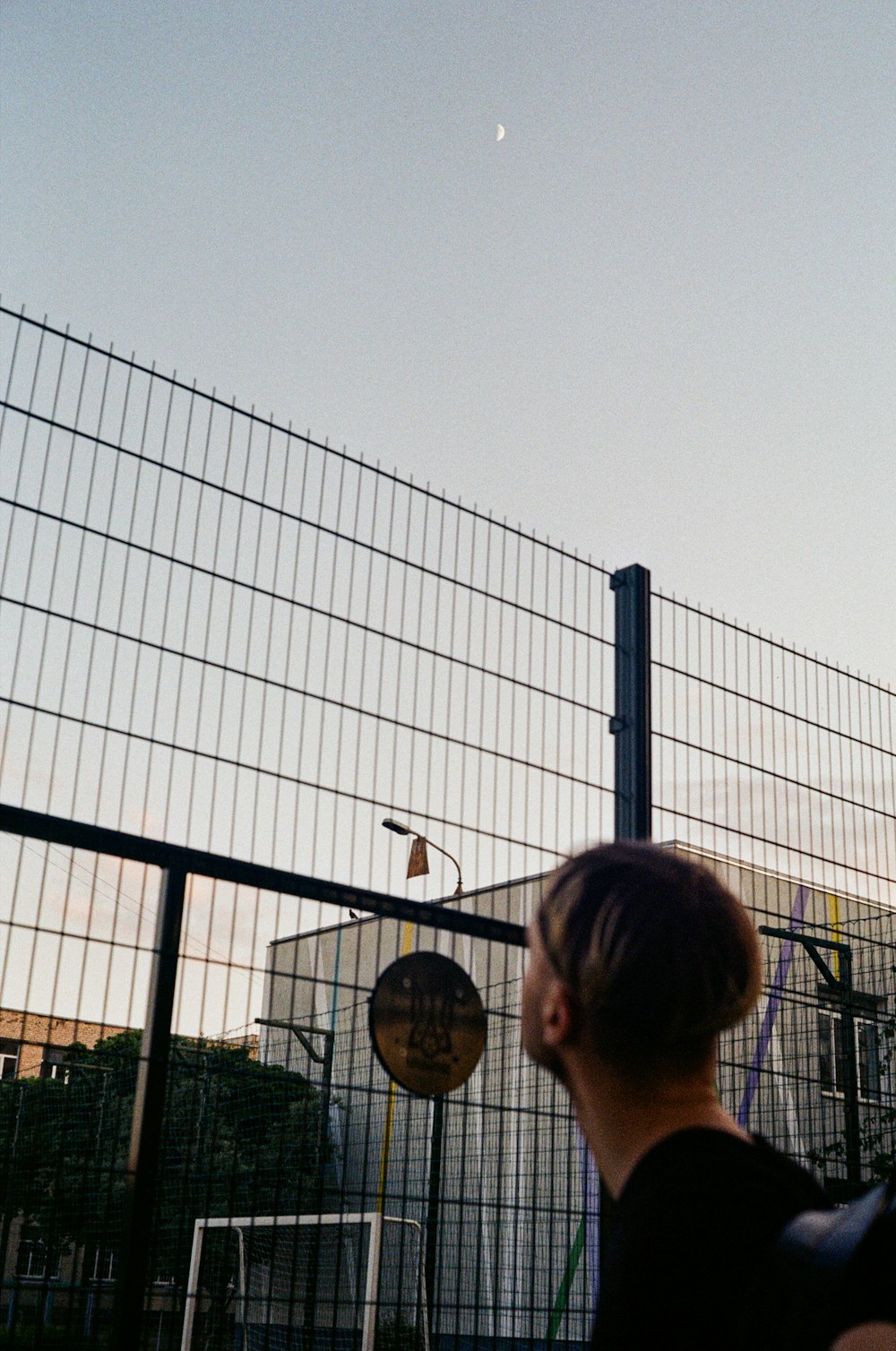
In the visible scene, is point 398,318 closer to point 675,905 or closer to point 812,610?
point 812,610

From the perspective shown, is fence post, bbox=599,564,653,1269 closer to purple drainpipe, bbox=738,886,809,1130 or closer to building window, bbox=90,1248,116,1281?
purple drainpipe, bbox=738,886,809,1130

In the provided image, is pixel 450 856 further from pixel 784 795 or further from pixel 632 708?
pixel 784 795

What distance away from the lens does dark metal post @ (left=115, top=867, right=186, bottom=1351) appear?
349 centimetres

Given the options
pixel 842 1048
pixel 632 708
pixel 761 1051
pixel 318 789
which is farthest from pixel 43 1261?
pixel 842 1048

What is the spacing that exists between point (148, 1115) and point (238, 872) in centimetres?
77

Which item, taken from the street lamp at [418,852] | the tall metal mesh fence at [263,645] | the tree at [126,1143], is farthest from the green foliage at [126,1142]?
the tall metal mesh fence at [263,645]

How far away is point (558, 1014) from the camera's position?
1042mm

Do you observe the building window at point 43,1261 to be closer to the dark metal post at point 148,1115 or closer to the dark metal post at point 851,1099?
the dark metal post at point 148,1115

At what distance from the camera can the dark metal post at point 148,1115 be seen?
3492 mm

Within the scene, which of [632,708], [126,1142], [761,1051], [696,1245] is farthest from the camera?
[126,1142]

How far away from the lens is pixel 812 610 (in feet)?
30.0

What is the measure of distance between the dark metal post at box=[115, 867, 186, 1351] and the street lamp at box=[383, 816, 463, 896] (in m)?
1.41

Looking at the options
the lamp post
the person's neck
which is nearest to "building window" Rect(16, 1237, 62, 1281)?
the lamp post

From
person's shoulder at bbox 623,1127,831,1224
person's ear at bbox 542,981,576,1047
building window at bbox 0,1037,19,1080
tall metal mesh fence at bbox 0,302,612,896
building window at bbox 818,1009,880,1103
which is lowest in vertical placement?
person's shoulder at bbox 623,1127,831,1224
